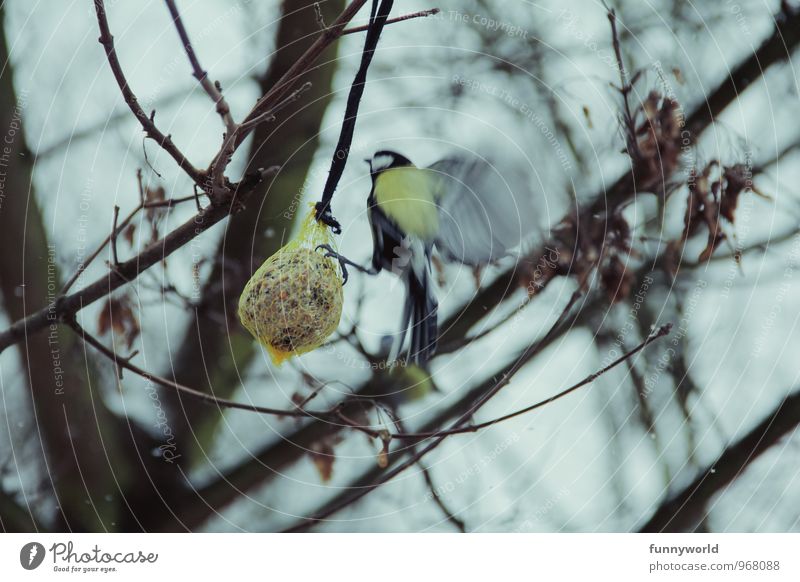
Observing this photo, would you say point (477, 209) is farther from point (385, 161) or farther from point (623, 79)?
point (623, 79)

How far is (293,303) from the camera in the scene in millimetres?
667

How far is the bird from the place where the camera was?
2.58 feet

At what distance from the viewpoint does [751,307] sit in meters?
0.88

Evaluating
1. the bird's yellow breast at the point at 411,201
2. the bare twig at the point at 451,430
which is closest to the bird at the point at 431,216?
the bird's yellow breast at the point at 411,201

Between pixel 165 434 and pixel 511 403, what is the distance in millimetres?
476

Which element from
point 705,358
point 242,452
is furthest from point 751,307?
point 242,452

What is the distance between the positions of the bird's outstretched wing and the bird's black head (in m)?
0.04

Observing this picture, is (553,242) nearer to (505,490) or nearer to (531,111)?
(531,111)

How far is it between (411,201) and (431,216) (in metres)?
0.03

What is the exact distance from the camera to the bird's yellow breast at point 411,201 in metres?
0.78
